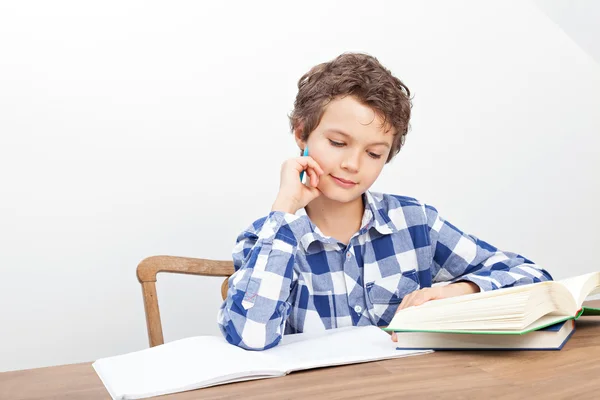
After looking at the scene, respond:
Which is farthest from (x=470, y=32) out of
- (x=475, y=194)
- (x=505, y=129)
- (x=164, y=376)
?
(x=164, y=376)

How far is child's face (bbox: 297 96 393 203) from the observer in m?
1.26

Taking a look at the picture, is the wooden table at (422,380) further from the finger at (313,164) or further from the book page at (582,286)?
the finger at (313,164)

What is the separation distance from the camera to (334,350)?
956mm

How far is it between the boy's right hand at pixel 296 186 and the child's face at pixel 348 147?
17 mm

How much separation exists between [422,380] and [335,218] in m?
0.67

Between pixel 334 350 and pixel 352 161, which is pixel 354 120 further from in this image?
pixel 334 350

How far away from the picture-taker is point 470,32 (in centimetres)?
238

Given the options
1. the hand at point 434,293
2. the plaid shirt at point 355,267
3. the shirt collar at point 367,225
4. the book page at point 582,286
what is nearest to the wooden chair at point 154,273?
the plaid shirt at point 355,267

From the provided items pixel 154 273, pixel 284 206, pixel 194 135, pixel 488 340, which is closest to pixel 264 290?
pixel 284 206

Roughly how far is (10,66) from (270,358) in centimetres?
124

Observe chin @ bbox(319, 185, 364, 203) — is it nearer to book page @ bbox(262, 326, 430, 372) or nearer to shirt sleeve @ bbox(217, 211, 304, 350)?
shirt sleeve @ bbox(217, 211, 304, 350)

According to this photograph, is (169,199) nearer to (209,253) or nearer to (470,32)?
(209,253)

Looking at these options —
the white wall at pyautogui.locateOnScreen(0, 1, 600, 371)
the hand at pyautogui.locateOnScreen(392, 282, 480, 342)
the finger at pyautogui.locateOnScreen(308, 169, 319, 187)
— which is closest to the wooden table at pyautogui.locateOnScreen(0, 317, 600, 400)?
the hand at pyautogui.locateOnScreen(392, 282, 480, 342)

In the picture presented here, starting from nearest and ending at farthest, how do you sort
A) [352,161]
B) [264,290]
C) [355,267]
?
[264,290]
[352,161]
[355,267]
